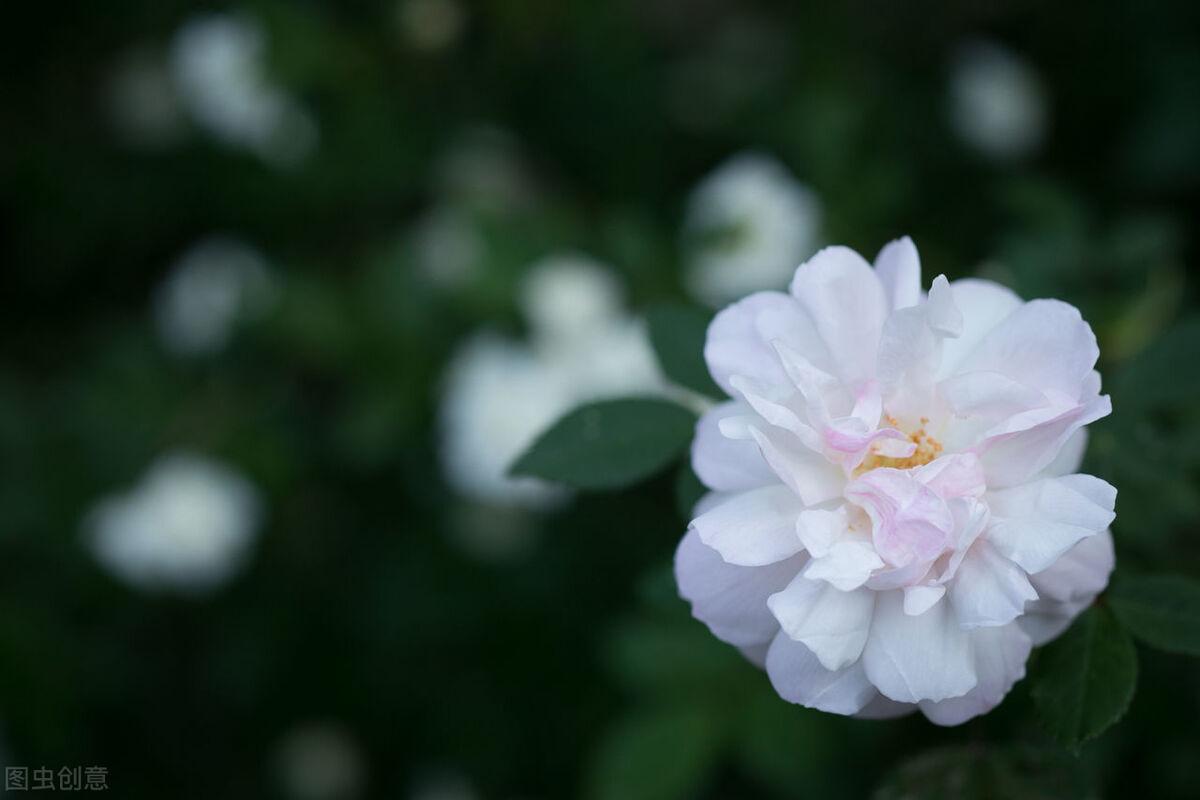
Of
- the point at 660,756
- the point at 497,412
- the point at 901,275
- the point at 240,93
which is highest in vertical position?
the point at 901,275

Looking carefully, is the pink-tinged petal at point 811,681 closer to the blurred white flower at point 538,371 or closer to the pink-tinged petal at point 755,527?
the pink-tinged petal at point 755,527

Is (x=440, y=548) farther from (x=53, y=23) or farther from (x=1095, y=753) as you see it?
(x=53, y=23)

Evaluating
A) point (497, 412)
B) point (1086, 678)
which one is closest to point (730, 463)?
point (1086, 678)

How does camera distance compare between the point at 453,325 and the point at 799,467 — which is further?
the point at 453,325

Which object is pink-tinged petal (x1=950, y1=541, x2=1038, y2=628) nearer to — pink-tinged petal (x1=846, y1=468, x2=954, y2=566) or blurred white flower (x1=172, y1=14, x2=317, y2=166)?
pink-tinged petal (x1=846, y1=468, x2=954, y2=566)

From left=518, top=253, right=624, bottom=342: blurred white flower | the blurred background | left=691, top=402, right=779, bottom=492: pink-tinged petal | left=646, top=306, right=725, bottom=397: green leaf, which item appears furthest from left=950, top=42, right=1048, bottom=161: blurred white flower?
left=691, top=402, right=779, bottom=492: pink-tinged petal

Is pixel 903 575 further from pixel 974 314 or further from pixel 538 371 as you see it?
pixel 538 371
